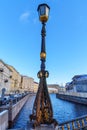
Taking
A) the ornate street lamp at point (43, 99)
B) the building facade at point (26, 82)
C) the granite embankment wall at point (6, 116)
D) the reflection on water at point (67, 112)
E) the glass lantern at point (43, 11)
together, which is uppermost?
the building facade at point (26, 82)

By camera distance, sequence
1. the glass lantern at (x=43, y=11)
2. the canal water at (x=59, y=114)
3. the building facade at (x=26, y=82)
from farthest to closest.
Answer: the building facade at (x=26, y=82) → the canal water at (x=59, y=114) → the glass lantern at (x=43, y=11)

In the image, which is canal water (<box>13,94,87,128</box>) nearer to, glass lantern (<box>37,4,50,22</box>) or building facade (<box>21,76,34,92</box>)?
glass lantern (<box>37,4,50,22</box>)

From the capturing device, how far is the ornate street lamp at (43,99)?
19.5 feet

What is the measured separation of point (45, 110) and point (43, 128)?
621mm

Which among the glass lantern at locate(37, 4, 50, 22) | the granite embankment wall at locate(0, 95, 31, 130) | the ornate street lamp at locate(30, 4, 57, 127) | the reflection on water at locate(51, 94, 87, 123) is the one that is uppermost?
the glass lantern at locate(37, 4, 50, 22)

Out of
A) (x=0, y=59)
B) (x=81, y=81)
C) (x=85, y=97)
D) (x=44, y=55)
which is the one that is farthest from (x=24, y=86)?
(x=44, y=55)

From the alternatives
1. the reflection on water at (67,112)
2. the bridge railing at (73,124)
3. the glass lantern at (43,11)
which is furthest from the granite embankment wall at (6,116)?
the glass lantern at (43,11)

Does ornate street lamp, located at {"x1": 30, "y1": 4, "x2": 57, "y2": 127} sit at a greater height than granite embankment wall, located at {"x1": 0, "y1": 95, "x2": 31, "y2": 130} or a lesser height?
greater

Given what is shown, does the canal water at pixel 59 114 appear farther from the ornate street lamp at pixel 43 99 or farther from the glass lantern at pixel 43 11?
the glass lantern at pixel 43 11

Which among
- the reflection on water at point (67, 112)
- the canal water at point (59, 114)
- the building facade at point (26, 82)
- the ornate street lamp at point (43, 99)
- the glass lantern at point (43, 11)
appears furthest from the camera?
the building facade at point (26, 82)

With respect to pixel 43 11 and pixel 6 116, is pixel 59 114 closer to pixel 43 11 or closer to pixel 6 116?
pixel 6 116

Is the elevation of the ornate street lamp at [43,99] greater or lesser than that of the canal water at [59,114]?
greater

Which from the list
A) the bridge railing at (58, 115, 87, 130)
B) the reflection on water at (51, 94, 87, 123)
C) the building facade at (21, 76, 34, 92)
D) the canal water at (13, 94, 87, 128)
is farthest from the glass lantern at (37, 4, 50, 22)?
the building facade at (21, 76, 34, 92)

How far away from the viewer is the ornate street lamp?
19.5ft
